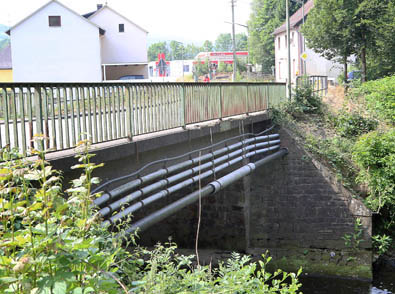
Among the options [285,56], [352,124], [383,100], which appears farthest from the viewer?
[285,56]

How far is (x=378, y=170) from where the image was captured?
16609 mm

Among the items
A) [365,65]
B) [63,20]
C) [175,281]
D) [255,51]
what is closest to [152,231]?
[175,281]

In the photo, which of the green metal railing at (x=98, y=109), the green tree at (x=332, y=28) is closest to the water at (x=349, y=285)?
the green metal railing at (x=98, y=109)

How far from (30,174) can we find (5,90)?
2503 millimetres

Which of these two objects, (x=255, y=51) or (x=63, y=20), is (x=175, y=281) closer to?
(x=63, y=20)

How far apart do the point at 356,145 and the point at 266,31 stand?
6251 centimetres

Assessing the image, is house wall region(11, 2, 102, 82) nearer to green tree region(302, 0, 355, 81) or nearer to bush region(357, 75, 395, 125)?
green tree region(302, 0, 355, 81)

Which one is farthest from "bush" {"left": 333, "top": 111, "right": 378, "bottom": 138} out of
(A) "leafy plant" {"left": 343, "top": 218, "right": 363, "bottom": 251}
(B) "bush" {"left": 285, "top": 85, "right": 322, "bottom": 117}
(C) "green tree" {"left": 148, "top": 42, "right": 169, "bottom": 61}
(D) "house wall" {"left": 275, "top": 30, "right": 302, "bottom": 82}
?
(C) "green tree" {"left": 148, "top": 42, "right": 169, "bottom": 61}

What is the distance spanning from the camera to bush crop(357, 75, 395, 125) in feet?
71.6

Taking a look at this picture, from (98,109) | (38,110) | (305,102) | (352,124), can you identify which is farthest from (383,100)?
(38,110)

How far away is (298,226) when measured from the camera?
16.7 meters

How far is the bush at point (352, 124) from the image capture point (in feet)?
65.4

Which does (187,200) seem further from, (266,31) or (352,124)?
(266,31)

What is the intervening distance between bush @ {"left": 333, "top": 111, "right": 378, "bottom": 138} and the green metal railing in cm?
665
